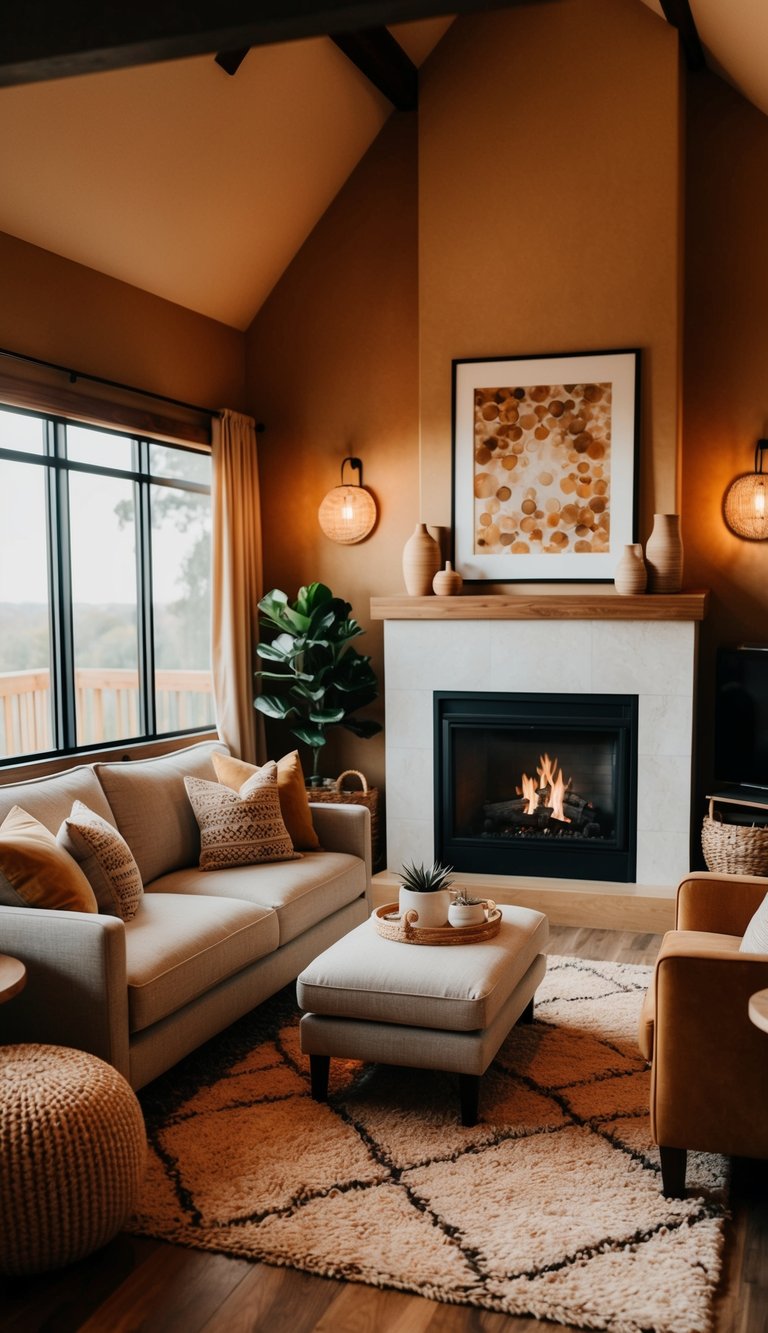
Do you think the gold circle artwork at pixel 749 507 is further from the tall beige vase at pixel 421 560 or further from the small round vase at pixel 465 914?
the small round vase at pixel 465 914

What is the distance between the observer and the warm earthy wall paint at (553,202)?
502 centimetres

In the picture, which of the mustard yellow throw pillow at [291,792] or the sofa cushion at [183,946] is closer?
the sofa cushion at [183,946]

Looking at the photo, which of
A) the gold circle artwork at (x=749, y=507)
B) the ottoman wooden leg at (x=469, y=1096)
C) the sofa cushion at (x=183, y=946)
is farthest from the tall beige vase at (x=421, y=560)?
the ottoman wooden leg at (x=469, y=1096)

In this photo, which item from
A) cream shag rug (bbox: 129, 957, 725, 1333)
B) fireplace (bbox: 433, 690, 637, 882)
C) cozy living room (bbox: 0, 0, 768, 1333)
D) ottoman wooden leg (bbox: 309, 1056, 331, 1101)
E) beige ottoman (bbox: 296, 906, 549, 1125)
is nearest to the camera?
cream shag rug (bbox: 129, 957, 725, 1333)

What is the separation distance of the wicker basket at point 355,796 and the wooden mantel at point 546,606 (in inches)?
34.0

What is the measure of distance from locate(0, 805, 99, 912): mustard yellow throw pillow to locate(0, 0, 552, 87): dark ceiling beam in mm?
1937

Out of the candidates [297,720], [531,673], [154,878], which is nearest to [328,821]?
[154,878]

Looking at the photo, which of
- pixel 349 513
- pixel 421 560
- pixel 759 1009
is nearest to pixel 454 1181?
pixel 759 1009

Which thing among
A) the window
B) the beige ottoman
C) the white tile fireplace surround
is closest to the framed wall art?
the white tile fireplace surround

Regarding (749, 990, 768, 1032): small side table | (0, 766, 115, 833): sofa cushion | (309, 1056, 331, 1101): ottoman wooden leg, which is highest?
(0, 766, 115, 833): sofa cushion

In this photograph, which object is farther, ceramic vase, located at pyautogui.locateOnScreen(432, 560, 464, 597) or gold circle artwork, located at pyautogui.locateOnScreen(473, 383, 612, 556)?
ceramic vase, located at pyautogui.locateOnScreen(432, 560, 464, 597)

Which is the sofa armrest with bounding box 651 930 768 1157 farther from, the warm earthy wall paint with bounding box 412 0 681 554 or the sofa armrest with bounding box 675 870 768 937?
the warm earthy wall paint with bounding box 412 0 681 554

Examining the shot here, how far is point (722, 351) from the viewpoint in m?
5.39

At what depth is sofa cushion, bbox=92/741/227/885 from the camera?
13.4 feet
